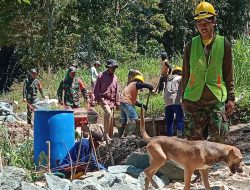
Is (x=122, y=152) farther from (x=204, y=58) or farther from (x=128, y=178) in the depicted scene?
(x=204, y=58)

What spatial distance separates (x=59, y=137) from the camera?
7.81 metres

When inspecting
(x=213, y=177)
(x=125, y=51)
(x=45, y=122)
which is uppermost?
(x=125, y=51)

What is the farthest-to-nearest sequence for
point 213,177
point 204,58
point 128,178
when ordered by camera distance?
point 213,177
point 128,178
point 204,58

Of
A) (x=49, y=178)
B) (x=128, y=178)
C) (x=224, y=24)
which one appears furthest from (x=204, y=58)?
(x=224, y=24)

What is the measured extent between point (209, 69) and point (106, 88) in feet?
17.9

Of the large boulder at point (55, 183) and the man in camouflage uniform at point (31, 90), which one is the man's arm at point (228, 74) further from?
the man in camouflage uniform at point (31, 90)

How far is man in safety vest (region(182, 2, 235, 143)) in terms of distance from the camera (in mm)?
5395

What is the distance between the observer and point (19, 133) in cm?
1121

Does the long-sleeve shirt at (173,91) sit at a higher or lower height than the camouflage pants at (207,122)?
higher

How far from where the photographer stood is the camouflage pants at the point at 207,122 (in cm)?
550

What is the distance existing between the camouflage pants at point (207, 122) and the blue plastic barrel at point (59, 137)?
2556mm

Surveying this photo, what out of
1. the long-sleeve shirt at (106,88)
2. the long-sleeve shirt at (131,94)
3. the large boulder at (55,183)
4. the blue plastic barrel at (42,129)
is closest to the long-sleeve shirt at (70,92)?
the long-sleeve shirt at (106,88)

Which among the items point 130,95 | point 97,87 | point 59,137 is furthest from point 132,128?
point 59,137

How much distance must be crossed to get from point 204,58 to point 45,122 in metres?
3.09
